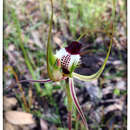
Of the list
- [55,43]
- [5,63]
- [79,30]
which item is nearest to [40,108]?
[5,63]

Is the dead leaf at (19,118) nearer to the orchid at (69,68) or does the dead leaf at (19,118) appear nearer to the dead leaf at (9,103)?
the dead leaf at (9,103)

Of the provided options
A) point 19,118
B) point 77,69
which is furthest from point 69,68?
point 19,118

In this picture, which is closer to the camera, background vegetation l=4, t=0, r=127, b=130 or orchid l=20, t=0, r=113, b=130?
orchid l=20, t=0, r=113, b=130

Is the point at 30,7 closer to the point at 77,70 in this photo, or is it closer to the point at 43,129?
the point at 43,129

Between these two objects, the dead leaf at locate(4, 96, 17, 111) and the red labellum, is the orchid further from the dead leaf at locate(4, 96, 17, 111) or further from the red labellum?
the dead leaf at locate(4, 96, 17, 111)

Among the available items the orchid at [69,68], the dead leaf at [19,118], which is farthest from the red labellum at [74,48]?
the dead leaf at [19,118]

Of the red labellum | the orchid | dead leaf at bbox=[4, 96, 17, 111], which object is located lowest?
dead leaf at bbox=[4, 96, 17, 111]

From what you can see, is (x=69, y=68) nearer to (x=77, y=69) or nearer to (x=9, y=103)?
(x=77, y=69)

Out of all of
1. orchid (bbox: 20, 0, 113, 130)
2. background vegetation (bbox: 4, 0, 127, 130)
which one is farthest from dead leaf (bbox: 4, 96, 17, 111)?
orchid (bbox: 20, 0, 113, 130)
